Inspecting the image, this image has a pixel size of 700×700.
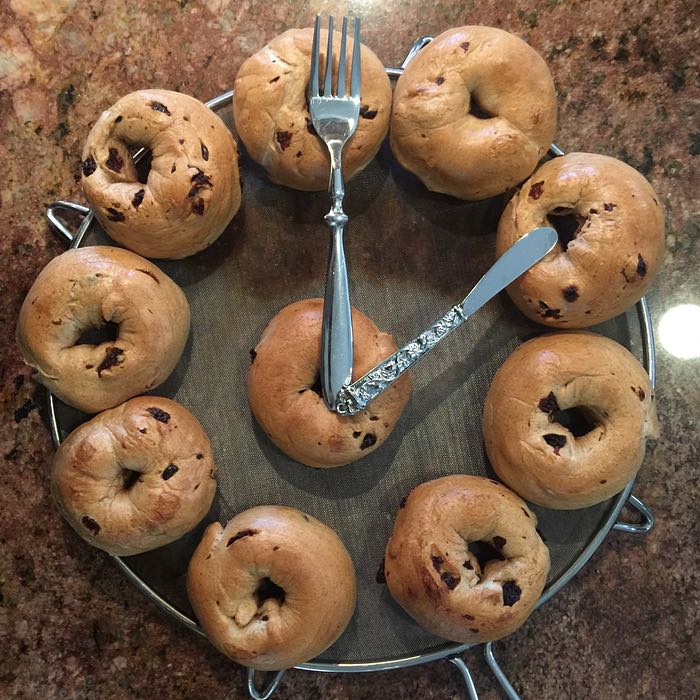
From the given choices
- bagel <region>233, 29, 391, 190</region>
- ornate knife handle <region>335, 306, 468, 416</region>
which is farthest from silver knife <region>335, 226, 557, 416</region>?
bagel <region>233, 29, 391, 190</region>

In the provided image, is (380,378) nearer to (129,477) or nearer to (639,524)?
(129,477)

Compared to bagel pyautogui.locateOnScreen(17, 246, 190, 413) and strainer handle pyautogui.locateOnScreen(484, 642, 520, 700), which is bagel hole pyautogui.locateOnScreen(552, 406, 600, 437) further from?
bagel pyautogui.locateOnScreen(17, 246, 190, 413)

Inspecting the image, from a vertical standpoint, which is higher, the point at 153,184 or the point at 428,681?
the point at 153,184

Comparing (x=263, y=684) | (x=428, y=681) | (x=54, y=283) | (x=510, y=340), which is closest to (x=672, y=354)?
(x=510, y=340)

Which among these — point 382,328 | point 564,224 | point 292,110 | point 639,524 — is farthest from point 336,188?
point 639,524

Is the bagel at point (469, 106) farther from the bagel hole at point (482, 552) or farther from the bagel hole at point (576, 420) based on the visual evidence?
the bagel hole at point (482, 552)

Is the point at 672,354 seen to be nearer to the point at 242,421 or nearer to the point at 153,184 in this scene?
the point at 242,421

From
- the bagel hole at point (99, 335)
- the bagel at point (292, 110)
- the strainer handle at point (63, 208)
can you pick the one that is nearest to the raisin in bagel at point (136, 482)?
the bagel hole at point (99, 335)

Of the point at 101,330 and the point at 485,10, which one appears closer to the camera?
the point at 101,330
